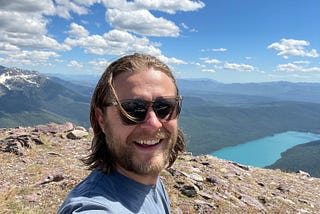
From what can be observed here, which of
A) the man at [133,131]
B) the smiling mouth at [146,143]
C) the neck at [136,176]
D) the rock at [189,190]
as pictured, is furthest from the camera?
the rock at [189,190]

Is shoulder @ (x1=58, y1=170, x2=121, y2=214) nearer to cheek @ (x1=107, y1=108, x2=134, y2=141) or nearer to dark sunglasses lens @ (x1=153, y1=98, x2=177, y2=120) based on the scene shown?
cheek @ (x1=107, y1=108, x2=134, y2=141)

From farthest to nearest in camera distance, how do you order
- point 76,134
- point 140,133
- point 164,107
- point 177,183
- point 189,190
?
point 76,134 < point 177,183 < point 189,190 < point 164,107 < point 140,133

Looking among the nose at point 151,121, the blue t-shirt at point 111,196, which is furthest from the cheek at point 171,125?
the blue t-shirt at point 111,196

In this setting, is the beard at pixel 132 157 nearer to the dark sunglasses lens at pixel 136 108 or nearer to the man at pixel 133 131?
the man at pixel 133 131

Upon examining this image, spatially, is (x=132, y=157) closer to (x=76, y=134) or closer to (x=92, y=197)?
(x=92, y=197)

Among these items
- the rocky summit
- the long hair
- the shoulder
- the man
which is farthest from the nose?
the rocky summit

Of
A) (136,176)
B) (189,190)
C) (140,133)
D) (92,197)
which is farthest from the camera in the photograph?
(189,190)

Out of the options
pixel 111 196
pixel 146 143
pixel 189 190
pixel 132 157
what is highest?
pixel 146 143

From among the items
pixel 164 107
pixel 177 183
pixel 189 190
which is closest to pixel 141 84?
pixel 164 107
